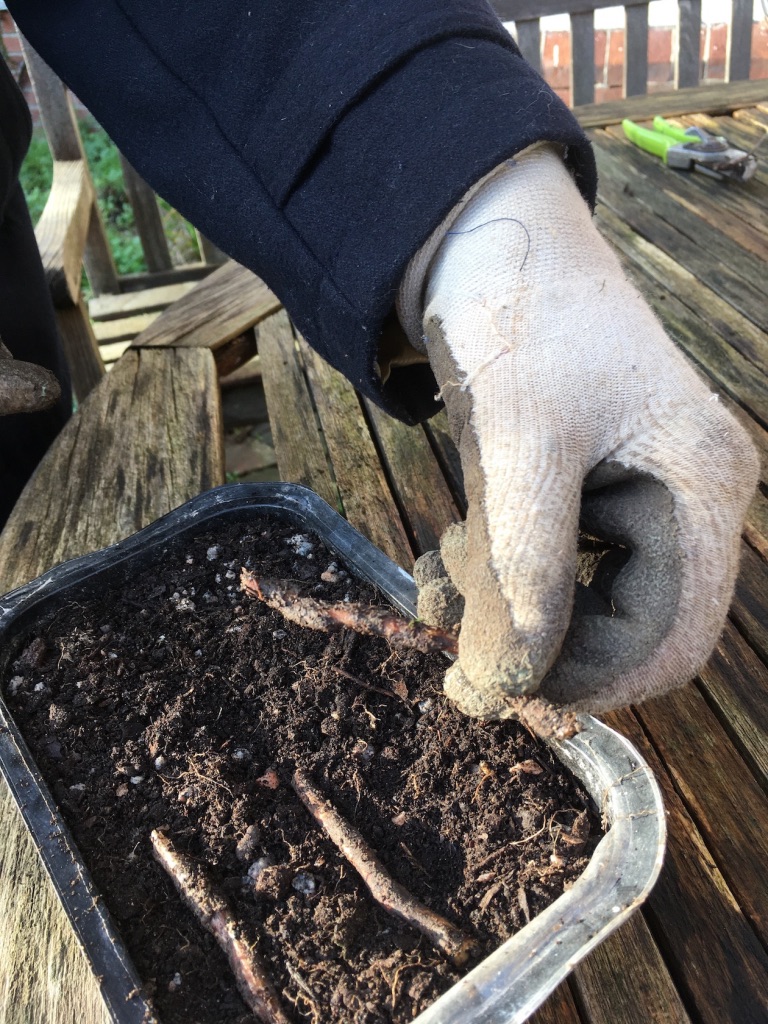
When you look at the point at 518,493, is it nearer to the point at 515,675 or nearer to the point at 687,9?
the point at 515,675

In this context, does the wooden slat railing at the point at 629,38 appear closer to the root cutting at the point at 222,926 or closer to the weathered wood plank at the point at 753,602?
the weathered wood plank at the point at 753,602

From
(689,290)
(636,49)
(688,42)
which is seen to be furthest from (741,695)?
(688,42)

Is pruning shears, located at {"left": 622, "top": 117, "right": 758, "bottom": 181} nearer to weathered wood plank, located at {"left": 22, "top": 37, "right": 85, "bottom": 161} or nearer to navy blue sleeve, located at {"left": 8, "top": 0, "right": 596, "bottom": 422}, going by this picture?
navy blue sleeve, located at {"left": 8, "top": 0, "right": 596, "bottom": 422}

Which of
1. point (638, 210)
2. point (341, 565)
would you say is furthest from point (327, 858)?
point (638, 210)

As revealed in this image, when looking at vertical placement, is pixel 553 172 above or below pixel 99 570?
above

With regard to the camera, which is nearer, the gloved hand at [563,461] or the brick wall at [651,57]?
the gloved hand at [563,461]

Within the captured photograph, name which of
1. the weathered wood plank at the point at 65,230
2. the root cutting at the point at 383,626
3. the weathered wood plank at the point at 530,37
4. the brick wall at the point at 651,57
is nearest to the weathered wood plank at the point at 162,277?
the weathered wood plank at the point at 65,230
